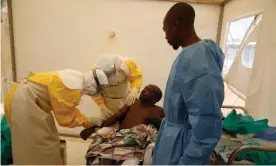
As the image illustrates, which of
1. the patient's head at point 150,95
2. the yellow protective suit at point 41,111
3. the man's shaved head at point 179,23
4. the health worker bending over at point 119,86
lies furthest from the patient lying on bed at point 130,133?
the man's shaved head at point 179,23

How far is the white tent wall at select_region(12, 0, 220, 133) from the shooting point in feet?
8.43

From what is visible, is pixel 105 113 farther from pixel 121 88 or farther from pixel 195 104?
pixel 195 104

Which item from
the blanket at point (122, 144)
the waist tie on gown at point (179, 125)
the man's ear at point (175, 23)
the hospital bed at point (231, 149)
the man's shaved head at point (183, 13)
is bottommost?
the blanket at point (122, 144)

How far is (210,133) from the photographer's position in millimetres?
812

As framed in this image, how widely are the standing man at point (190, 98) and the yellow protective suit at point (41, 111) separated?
0.79 metres

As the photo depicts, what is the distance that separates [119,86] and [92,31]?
785 mm

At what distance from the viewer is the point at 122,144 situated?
160 cm

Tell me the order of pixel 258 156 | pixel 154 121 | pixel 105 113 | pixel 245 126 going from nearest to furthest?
1. pixel 258 156
2. pixel 245 126
3. pixel 154 121
4. pixel 105 113

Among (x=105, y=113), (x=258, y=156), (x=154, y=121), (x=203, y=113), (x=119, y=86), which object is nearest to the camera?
(x=203, y=113)

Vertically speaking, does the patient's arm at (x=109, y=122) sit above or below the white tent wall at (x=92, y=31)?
below

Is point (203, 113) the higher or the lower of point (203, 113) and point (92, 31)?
the lower

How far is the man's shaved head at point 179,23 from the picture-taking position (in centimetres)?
91

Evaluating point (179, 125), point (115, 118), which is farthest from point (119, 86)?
point (179, 125)

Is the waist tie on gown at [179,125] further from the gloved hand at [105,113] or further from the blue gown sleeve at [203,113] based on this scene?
the gloved hand at [105,113]
